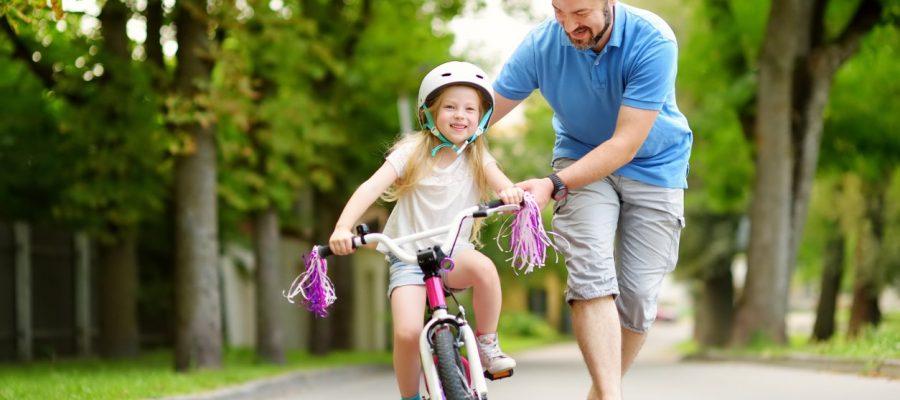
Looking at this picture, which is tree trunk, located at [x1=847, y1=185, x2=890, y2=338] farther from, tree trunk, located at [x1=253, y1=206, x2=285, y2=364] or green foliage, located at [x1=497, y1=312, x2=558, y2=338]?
green foliage, located at [x1=497, y1=312, x2=558, y2=338]

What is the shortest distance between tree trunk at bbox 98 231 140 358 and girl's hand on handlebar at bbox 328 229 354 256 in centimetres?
1350

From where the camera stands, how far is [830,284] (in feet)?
95.8

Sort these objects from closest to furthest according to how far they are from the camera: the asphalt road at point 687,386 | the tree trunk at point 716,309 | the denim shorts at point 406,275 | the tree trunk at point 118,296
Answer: the denim shorts at point 406,275
the asphalt road at point 687,386
the tree trunk at point 118,296
the tree trunk at point 716,309

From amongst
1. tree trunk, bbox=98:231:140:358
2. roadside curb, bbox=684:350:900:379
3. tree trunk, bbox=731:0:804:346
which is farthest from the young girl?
tree trunk, bbox=731:0:804:346

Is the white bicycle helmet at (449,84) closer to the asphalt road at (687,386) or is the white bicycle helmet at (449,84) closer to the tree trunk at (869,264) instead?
the asphalt road at (687,386)

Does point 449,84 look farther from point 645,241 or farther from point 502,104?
point 645,241

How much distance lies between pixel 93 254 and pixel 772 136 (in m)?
11.0

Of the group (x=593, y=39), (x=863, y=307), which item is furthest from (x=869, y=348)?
(x=863, y=307)

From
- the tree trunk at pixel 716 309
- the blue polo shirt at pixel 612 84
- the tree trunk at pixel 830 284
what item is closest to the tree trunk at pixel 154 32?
the blue polo shirt at pixel 612 84

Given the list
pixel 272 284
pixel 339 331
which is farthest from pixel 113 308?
pixel 339 331

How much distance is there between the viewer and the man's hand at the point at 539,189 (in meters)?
4.90

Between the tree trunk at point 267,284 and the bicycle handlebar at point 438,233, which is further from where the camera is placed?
the tree trunk at point 267,284

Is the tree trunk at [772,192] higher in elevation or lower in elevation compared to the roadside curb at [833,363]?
higher

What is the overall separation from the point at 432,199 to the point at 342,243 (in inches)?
21.8
